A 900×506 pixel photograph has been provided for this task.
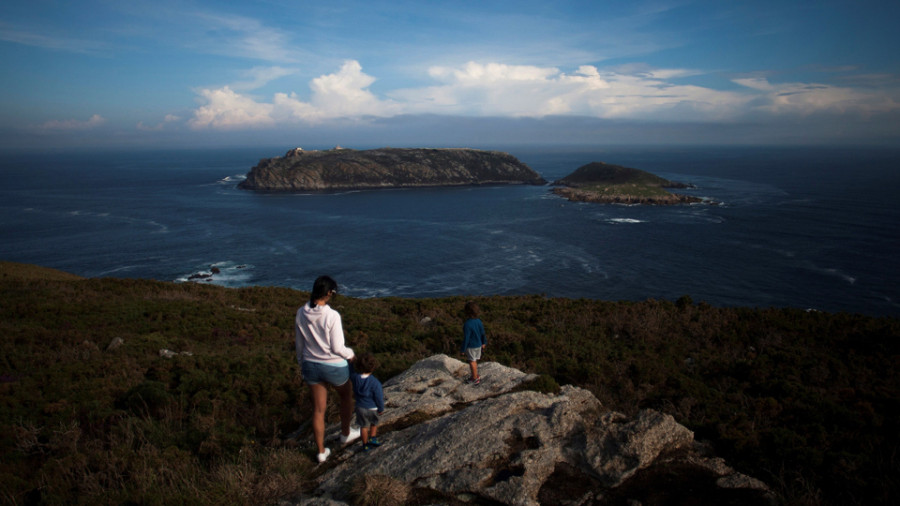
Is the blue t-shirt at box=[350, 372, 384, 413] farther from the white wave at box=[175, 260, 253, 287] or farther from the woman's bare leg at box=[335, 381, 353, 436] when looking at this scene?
the white wave at box=[175, 260, 253, 287]

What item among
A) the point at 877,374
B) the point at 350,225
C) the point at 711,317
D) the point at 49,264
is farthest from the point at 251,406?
the point at 350,225

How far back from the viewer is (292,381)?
10.2 metres

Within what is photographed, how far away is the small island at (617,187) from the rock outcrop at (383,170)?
17.9 metres

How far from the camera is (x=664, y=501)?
4766 millimetres

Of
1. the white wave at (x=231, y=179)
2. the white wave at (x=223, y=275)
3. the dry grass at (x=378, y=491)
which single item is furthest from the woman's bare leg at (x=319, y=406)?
the white wave at (x=231, y=179)

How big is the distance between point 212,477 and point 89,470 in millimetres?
1926

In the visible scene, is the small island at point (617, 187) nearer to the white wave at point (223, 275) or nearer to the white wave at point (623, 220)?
the white wave at point (623, 220)

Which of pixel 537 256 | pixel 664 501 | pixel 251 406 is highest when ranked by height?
pixel 664 501

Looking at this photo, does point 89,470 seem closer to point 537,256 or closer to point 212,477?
point 212,477

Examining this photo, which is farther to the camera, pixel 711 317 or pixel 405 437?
pixel 711 317

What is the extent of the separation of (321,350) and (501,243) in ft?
185

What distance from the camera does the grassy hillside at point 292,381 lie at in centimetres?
561

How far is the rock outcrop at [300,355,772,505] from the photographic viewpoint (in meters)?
4.97

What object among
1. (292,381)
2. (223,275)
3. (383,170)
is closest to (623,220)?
(223,275)
